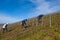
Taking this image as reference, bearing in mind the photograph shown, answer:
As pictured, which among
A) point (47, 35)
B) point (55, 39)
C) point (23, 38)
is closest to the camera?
point (55, 39)

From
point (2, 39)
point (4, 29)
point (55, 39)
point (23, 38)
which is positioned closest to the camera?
point (55, 39)

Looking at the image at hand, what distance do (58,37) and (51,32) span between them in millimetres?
3313

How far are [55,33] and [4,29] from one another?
20.0 m

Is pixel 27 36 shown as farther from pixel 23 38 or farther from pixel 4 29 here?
pixel 4 29

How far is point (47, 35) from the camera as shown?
33.6m

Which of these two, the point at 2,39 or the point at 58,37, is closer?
the point at 58,37

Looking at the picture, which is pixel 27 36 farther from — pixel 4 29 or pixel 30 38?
pixel 4 29

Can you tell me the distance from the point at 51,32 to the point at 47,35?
157 centimetres

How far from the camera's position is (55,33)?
33719 millimetres

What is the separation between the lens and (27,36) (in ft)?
121

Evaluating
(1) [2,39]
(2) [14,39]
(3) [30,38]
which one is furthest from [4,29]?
(3) [30,38]

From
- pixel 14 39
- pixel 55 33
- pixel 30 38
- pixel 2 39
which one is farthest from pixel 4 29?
pixel 55 33

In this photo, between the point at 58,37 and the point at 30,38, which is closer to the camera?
the point at 58,37

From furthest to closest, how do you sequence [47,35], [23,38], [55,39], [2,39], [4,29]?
[4,29], [2,39], [23,38], [47,35], [55,39]
